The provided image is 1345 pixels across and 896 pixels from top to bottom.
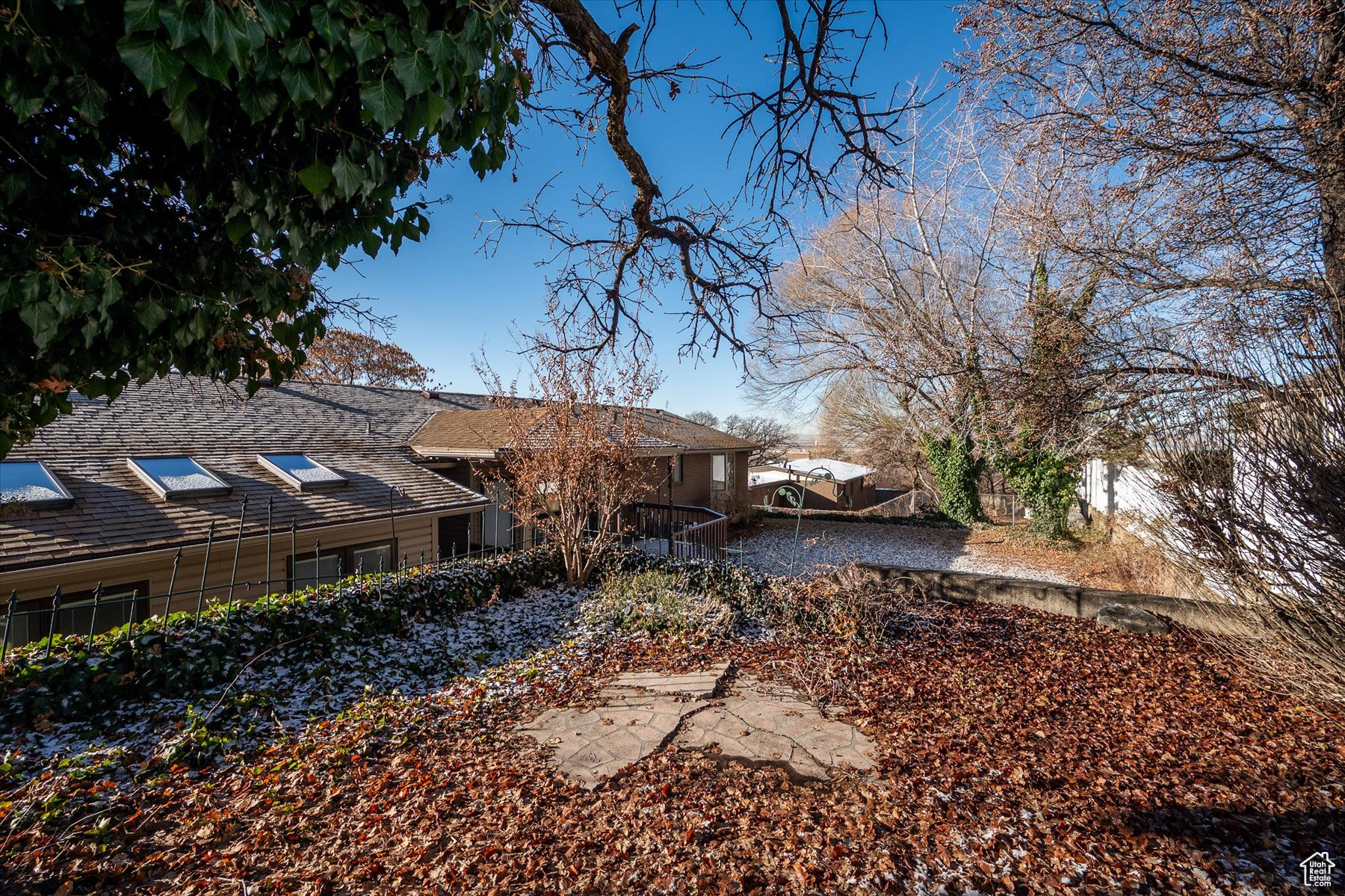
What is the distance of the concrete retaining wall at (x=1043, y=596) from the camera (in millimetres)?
5801

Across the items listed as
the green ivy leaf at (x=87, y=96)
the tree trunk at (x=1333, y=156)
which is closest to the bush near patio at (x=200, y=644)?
the green ivy leaf at (x=87, y=96)

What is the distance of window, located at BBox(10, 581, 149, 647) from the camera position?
6.17 metres

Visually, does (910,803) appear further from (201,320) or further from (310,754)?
(201,320)

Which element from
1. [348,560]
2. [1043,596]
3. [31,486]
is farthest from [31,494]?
[1043,596]

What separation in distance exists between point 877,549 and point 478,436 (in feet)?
32.7

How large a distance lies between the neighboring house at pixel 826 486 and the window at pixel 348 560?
54.4 ft

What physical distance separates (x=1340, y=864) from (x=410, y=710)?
17.6ft

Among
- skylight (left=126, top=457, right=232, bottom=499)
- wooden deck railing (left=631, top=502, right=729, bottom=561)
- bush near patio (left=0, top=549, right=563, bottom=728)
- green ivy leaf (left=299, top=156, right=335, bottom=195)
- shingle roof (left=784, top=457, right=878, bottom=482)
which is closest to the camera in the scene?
green ivy leaf (left=299, top=156, right=335, bottom=195)

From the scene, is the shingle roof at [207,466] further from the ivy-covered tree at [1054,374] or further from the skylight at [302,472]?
the ivy-covered tree at [1054,374]

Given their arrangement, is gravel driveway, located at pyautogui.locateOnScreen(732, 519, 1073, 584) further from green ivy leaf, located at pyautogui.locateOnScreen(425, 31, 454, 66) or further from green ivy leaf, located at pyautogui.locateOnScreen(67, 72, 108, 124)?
green ivy leaf, located at pyautogui.locateOnScreen(67, 72, 108, 124)

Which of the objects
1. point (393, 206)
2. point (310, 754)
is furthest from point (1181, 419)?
point (310, 754)

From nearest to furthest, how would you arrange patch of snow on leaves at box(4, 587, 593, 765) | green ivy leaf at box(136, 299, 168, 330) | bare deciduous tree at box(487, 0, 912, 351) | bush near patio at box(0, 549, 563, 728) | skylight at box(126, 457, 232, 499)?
1. green ivy leaf at box(136, 299, 168, 330)
2. bare deciduous tree at box(487, 0, 912, 351)
3. patch of snow on leaves at box(4, 587, 593, 765)
4. bush near patio at box(0, 549, 563, 728)
5. skylight at box(126, 457, 232, 499)

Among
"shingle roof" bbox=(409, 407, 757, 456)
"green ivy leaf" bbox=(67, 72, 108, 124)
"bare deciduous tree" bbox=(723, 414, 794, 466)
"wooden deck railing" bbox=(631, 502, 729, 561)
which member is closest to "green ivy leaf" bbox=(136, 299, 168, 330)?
"green ivy leaf" bbox=(67, 72, 108, 124)

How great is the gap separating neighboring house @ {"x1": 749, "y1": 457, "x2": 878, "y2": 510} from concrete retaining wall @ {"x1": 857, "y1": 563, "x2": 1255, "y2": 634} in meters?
16.3
